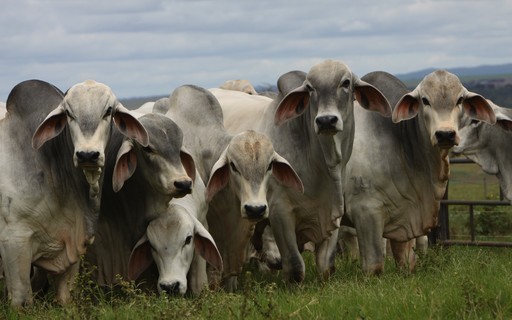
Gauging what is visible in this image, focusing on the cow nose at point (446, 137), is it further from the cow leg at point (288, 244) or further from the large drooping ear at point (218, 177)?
the large drooping ear at point (218, 177)

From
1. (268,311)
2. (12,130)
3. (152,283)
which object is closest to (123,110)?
(12,130)

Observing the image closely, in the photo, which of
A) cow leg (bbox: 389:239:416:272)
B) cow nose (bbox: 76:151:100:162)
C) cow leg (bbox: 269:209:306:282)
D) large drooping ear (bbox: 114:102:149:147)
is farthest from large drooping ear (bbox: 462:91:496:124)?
cow nose (bbox: 76:151:100:162)

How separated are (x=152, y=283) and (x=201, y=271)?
373mm

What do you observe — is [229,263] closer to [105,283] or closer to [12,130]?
[105,283]

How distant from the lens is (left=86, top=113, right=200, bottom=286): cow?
8.00 metres

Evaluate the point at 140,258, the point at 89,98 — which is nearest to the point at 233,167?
the point at 140,258

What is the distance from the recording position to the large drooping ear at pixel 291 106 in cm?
846

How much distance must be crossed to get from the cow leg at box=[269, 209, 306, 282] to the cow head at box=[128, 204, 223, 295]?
0.66 m

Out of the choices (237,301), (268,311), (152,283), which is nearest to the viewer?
(268,311)

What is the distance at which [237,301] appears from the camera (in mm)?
6996

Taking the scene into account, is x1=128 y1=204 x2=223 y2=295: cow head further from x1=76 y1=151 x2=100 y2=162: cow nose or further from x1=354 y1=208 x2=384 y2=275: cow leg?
x1=354 y1=208 x2=384 y2=275: cow leg

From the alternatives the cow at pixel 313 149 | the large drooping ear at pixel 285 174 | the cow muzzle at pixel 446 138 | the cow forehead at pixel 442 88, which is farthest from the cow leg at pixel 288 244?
the cow forehead at pixel 442 88

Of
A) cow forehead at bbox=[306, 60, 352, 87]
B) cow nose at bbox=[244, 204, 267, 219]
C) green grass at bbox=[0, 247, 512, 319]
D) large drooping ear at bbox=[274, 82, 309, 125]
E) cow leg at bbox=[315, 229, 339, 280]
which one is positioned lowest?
cow leg at bbox=[315, 229, 339, 280]

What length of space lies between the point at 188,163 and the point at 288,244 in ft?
3.23
